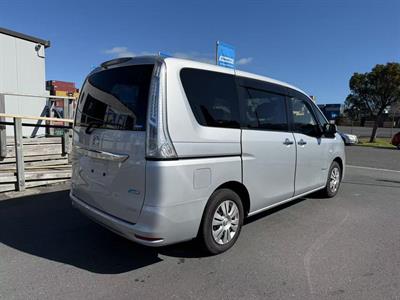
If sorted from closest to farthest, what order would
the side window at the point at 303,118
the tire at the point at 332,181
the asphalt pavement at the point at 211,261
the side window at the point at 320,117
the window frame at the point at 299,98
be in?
the asphalt pavement at the point at 211,261 → the window frame at the point at 299,98 → the side window at the point at 303,118 → the side window at the point at 320,117 → the tire at the point at 332,181

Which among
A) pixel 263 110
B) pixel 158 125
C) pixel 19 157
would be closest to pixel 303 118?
pixel 263 110

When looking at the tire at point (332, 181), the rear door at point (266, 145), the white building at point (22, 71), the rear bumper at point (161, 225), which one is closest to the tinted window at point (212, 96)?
the rear door at point (266, 145)

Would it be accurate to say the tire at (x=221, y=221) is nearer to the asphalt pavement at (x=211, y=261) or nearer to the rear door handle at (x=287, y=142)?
the asphalt pavement at (x=211, y=261)

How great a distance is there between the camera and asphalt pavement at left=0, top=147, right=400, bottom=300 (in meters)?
2.96

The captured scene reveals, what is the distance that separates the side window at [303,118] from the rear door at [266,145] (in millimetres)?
278

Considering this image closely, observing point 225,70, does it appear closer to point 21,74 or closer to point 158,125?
point 158,125

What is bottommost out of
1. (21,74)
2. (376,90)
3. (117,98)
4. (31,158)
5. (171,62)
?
(31,158)

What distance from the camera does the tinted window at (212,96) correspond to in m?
3.30

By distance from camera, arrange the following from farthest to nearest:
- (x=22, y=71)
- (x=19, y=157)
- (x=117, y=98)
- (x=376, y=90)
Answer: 1. (x=376, y=90)
2. (x=22, y=71)
3. (x=19, y=157)
4. (x=117, y=98)

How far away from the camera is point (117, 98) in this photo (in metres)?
3.34

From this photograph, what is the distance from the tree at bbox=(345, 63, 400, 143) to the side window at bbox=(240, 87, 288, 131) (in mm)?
23411

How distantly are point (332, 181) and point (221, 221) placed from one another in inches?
134

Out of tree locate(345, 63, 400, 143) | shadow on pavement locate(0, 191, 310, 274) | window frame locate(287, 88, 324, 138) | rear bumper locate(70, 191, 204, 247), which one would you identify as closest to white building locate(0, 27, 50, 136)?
shadow on pavement locate(0, 191, 310, 274)

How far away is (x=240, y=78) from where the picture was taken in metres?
3.94
